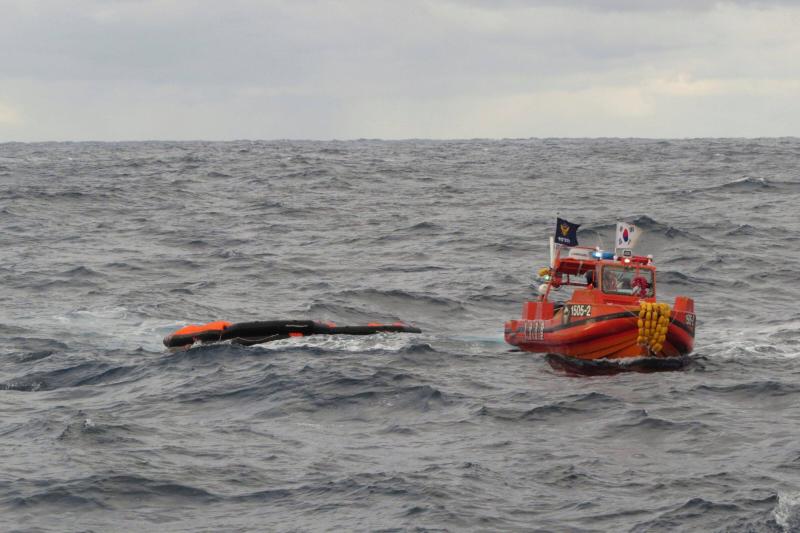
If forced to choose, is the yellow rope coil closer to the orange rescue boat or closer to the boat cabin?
the orange rescue boat

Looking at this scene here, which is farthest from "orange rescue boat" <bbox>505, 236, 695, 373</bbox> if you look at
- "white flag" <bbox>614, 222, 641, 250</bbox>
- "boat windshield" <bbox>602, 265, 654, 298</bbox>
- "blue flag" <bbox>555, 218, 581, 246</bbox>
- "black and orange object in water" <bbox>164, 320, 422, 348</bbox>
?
"black and orange object in water" <bbox>164, 320, 422, 348</bbox>

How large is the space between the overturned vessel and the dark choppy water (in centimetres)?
81

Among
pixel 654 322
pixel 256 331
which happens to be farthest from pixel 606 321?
pixel 256 331

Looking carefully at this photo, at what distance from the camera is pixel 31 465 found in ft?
57.7

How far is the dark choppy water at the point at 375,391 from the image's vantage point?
15.6 meters

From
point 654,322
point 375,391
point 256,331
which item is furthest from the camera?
point 256,331

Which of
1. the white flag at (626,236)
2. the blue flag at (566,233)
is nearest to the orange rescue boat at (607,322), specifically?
the white flag at (626,236)

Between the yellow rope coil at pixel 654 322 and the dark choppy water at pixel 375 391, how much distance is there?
42.0 inches

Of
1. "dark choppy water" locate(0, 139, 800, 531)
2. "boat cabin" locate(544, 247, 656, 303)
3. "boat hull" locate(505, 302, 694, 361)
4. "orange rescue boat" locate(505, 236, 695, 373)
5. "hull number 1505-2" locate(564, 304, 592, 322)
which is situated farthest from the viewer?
"boat cabin" locate(544, 247, 656, 303)

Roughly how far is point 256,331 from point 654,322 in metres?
9.38

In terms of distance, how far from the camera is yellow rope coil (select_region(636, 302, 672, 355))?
24453 mm

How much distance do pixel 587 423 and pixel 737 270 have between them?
2133 centimetres

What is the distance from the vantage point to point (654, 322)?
24.5 metres

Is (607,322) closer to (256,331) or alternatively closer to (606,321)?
(606,321)
